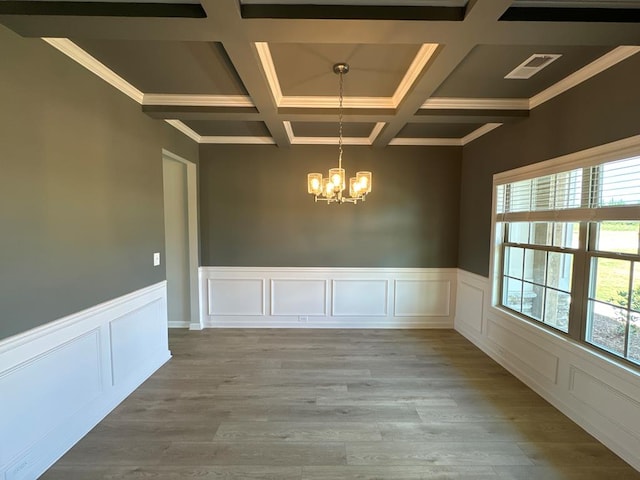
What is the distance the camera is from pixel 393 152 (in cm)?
438

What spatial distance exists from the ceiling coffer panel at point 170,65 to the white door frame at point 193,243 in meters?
1.53

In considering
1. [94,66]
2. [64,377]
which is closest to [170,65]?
[94,66]

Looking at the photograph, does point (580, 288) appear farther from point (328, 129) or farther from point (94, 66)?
point (94, 66)

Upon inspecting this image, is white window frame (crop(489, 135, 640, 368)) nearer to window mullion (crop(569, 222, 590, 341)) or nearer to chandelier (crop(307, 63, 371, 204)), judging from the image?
window mullion (crop(569, 222, 590, 341))

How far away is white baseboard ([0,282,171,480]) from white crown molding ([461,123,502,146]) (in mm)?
4327

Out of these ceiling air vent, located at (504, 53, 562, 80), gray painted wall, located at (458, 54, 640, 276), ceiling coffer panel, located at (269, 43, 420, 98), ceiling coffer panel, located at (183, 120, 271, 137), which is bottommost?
gray painted wall, located at (458, 54, 640, 276)

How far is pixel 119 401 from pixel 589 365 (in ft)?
12.7

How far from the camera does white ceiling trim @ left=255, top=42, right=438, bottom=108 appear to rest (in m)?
2.13

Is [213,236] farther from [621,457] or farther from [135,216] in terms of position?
[621,457]

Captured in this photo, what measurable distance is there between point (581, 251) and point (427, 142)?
8.22ft

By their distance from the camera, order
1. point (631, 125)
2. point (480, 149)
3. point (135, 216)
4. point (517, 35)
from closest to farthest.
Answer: point (517, 35)
point (631, 125)
point (135, 216)
point (480, 149)


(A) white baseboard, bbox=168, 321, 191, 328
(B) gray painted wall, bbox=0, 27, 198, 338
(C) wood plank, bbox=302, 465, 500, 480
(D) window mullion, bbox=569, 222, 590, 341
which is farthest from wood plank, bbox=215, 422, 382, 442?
(A) white baseboard, bbox=168, 321, 191, 328

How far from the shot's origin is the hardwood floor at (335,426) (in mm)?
1901

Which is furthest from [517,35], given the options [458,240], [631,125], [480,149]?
[458,240]
